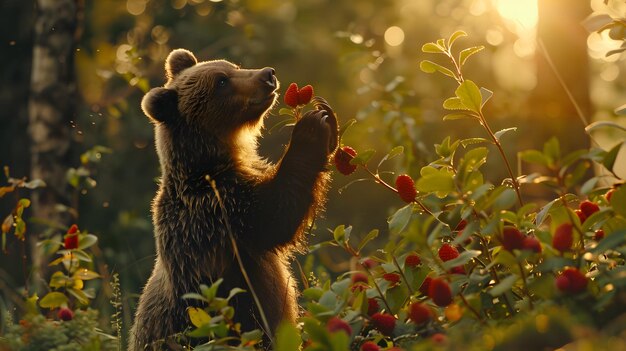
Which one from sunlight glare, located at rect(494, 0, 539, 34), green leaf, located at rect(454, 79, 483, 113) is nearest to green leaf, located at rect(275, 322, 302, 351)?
green leaf, located at rect(454, 79, 483, 113)

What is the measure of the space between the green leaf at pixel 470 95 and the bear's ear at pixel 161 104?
2.13 metres

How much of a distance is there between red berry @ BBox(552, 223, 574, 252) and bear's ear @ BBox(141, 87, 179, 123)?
9.12ft

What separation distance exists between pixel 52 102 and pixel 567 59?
13.0ft

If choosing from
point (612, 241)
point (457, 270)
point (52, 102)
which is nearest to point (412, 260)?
point (457, 270)

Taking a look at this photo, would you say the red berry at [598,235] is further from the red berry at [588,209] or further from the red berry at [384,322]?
the red berry at [384,322]

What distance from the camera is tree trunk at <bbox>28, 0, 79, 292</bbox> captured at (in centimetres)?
662

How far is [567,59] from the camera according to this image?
6.30 metres

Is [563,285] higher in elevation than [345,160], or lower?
lower

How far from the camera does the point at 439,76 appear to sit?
12.4 metres

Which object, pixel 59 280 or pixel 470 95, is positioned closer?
pixel 470 95

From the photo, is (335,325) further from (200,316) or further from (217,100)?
(217,100)

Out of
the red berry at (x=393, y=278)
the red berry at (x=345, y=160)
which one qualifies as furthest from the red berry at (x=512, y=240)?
the red berry at (x=345, y=160)

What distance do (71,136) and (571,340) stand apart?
5309 mm

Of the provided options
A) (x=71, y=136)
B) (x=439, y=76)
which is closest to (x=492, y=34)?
(x=439, y=76)
